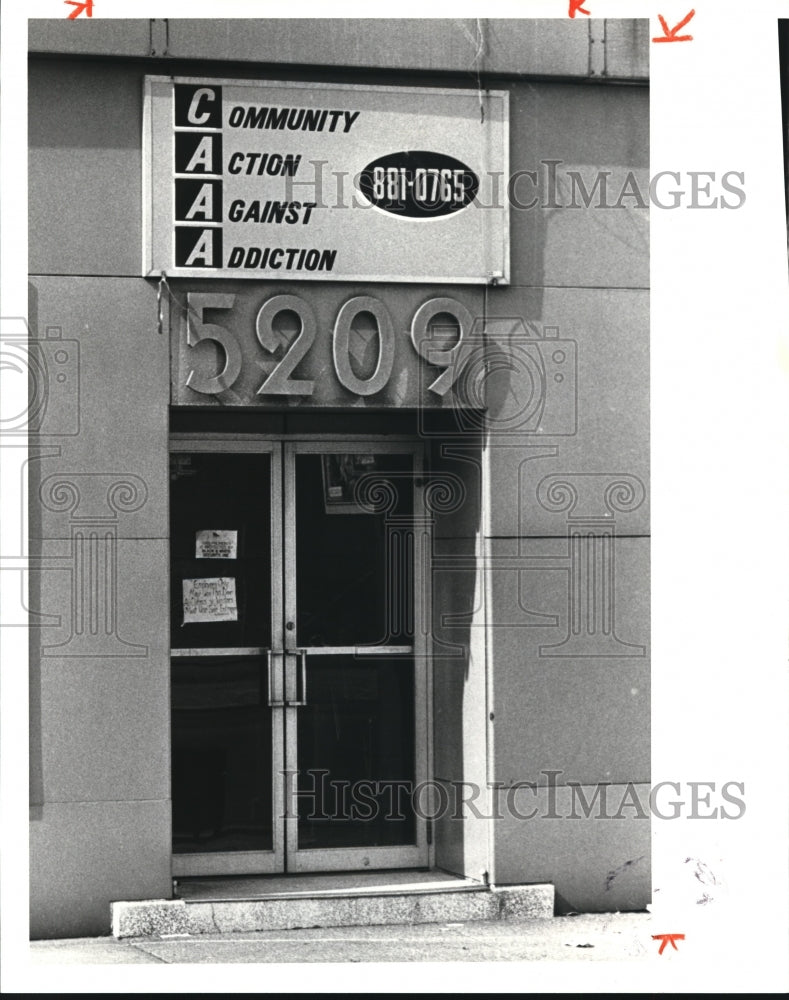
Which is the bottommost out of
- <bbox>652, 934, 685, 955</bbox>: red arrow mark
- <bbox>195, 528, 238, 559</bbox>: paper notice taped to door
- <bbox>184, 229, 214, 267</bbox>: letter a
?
<bbox>652, 934, 685, 955</bbox>: red arrow mark

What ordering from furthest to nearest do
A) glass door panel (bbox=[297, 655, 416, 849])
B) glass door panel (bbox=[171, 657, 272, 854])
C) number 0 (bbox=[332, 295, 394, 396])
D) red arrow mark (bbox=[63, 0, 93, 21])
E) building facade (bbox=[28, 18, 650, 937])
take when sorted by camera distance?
1. glass door panel (bbox=[297, 655, 416, 849])
2. glass door panel (bbox=[171, 657, 272, 854])
3. number 0 (bbox=[332, 295, 394, 396])
4. building facade (bbox=[28, 18, 650, 937])
5. red arrow mark (bbox=[63, 0, 93, 21])

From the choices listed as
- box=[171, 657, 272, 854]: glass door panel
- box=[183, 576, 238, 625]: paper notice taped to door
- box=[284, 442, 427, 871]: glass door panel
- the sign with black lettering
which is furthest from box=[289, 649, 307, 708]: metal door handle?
the sign with black lettering

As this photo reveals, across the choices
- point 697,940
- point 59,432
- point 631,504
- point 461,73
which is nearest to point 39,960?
point 59,432

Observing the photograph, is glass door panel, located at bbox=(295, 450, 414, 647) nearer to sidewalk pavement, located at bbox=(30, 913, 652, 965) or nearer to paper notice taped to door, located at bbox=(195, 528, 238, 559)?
paper notice taped to door, located at bbox=(195, 528, 238, 559)

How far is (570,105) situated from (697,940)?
13.0ft

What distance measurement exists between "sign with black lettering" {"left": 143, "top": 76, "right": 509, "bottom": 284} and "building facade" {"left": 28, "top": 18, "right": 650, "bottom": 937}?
1 cm

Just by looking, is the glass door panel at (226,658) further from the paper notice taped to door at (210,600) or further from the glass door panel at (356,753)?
the glass door panel at (356,753)

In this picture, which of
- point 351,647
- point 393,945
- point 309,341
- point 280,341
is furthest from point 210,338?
point 393,945

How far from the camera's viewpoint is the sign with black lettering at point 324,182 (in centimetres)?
767

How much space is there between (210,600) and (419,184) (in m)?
2.29

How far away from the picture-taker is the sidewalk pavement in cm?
733

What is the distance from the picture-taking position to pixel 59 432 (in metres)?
7.65

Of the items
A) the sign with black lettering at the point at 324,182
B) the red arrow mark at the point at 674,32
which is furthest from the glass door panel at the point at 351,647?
the red arrow mark at the point at 674,32

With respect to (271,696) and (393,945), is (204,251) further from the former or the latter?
(393,945)
